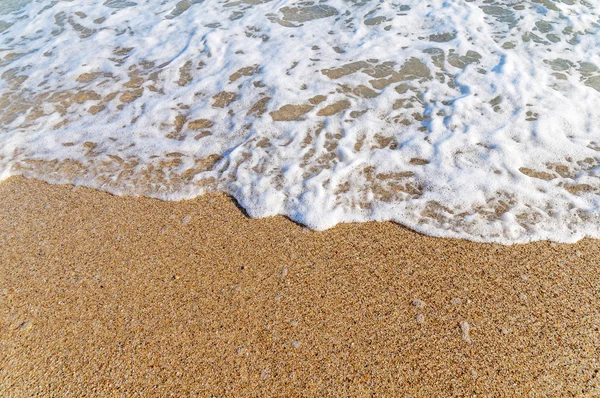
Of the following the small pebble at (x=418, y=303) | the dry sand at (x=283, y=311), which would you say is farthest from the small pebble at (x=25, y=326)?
the small pebble at (x=418, y=303)

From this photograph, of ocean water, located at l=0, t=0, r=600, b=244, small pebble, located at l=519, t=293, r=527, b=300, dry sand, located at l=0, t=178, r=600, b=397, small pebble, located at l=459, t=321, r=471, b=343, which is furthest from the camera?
ocean water, located at l=0, t=0, r=600, b=244

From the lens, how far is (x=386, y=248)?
2.78 m

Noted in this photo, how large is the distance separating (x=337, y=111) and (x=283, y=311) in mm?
2163

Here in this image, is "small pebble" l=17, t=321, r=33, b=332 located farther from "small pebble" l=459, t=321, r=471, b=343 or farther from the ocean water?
"small pebble" l=459, t=321, r=471, b=343

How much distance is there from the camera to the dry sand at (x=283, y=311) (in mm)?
2141

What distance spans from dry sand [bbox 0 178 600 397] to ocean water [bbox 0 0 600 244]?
0.27 meters

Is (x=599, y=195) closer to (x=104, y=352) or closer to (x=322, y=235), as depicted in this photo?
(x=322, y=235)

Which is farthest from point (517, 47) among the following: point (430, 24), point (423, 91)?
point (423, 91)

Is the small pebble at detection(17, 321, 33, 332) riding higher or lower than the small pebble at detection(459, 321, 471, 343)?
higher

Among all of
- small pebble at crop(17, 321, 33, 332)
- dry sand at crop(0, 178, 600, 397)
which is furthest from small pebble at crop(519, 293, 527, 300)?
small pebble at crop(17, 321, 33, 332)

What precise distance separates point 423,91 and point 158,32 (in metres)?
3.72

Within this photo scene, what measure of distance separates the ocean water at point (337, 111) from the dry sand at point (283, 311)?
0.89 feet

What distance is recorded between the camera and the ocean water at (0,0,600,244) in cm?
A: 312

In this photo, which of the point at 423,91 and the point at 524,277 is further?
the point at 423,91
